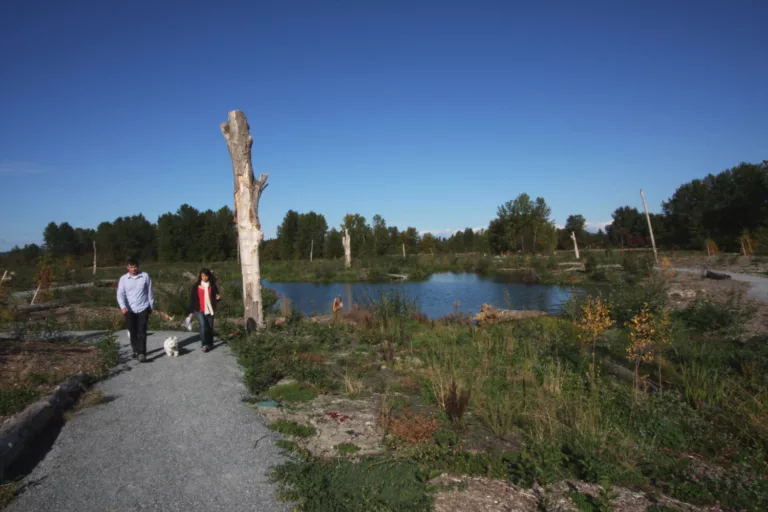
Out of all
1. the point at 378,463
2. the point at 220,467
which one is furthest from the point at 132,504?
the point at 378,463

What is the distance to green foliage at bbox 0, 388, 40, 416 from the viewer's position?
518 centimetres

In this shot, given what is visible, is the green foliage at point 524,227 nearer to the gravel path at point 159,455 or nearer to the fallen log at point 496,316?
the fallen log at point 496,316

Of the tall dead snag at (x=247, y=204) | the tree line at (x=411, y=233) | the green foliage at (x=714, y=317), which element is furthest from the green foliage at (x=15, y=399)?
the tree line at (x=411, y=233)

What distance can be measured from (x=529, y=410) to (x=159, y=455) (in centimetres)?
438

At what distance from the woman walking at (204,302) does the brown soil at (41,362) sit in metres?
1.76

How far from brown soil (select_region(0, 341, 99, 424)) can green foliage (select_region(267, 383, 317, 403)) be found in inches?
110

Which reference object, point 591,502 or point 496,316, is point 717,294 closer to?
point 496,316

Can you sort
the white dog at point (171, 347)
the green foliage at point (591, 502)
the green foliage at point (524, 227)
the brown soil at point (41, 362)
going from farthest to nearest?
the green foliage at point (524, 227) → the white dog at point (171, 347) → the brown soil at point (41, 362) → the green foliage at point (591, 502)

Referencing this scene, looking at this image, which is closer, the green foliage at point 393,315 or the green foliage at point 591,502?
the green foliage at point 591,502

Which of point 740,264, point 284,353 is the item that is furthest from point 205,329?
point 740,264

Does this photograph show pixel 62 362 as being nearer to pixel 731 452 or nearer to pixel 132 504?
pixel 132 504

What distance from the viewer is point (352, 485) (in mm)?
4039

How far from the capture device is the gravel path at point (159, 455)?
148 inches

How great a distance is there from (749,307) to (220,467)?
543 inches
